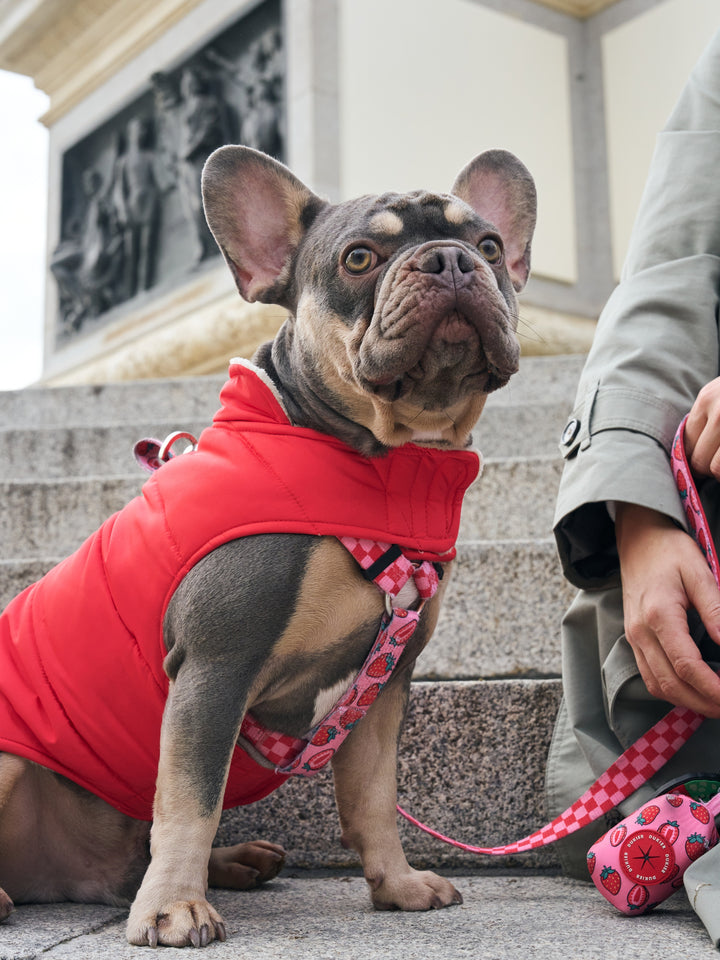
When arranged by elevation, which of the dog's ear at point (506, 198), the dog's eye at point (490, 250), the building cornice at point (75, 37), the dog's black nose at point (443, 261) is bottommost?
the dog's black nose at point (443, 261)

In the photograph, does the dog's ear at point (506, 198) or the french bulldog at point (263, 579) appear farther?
the dog's ear at point (506, 198)

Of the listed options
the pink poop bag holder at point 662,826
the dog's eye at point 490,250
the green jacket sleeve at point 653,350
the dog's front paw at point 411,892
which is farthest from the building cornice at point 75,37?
the dog's front paw at point 411,892

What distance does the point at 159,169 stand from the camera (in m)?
10.8

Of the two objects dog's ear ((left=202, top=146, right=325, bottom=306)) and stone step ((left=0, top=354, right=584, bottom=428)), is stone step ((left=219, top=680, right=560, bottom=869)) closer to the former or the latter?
dog's ear ((left=202, top=146, right=325, bottom=306))

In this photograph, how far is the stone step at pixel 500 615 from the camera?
2977 millimetres

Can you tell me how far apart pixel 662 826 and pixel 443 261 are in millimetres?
1124

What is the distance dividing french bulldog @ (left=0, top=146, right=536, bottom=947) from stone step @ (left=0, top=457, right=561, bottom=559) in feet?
4.94

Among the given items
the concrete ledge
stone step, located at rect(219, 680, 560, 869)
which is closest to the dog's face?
stone step, located at rect(219, 680, 560, 869)

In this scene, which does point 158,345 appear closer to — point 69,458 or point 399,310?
point 69,458

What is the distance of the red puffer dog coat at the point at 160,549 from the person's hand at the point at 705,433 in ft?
1.54

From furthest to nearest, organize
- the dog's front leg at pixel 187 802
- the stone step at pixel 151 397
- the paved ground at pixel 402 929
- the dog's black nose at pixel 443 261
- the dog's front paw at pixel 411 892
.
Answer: the stone step at pixel 151 397 < the dog's front paw at pixel 411 892 < the dog's black nose at pixel 443 261 < the dog's front leg at pixel 187 802 < the paved ground at pixel 402 929

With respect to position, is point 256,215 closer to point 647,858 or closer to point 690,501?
point 690,501

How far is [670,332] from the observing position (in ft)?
8.19

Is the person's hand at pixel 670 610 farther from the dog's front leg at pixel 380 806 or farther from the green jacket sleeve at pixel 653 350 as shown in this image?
the dog's front leg at pixel 380 806
